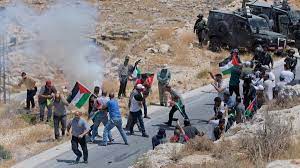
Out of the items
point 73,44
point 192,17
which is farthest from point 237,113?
point 192,17

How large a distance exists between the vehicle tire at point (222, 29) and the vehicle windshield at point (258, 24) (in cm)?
108

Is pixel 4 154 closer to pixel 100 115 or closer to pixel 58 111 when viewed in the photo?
pixel 58 111

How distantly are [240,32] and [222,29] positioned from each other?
3.11 ft

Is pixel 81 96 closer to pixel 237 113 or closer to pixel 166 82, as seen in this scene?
pixel 166 82

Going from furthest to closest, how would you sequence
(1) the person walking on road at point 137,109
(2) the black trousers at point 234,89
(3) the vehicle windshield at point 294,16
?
(3) the vehicle windshield at point 294,16
(2) the black trousers at point 234,89
(1) the person walking on road at point 137,109

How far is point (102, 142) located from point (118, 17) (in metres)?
23.4

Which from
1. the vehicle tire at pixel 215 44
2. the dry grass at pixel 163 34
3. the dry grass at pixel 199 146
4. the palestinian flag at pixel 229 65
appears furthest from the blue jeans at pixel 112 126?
the dry grass at pixel 163 34

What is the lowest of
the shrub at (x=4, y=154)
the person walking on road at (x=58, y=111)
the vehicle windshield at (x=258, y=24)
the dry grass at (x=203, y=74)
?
the shrub at (x=4, y=154)

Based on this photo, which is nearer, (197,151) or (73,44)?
(197,151)

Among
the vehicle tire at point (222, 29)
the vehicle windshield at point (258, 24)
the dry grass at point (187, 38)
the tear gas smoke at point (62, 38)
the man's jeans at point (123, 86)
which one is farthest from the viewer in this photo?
the dry grass at point (187, 38)

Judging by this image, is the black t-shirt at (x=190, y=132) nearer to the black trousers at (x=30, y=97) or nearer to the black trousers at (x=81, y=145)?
the black trousers at (x=81, y=145)

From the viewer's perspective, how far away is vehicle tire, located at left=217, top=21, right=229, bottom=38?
99.3 feet

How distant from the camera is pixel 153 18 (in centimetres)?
4025

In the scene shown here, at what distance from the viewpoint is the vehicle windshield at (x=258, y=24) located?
1169 inches
